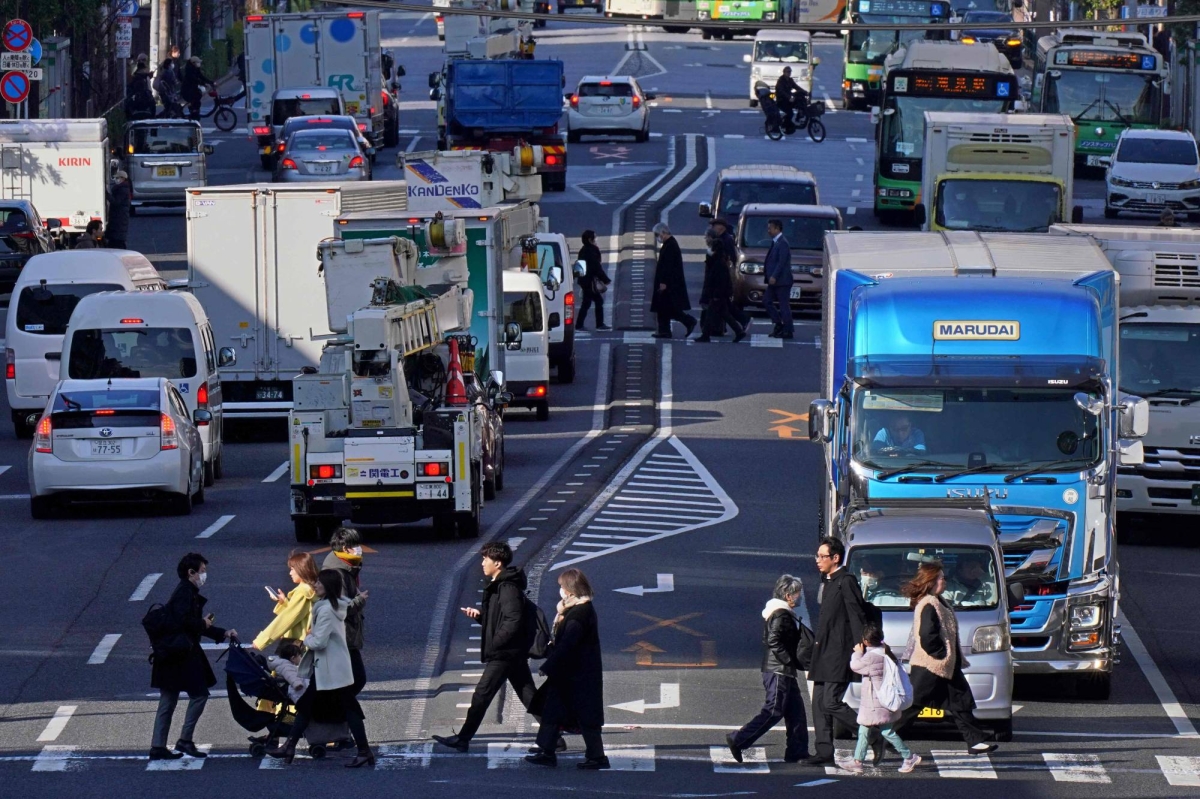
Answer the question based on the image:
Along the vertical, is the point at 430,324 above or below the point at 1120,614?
above

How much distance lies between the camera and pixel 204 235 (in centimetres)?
2930

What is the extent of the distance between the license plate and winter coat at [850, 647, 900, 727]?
8.18 meters

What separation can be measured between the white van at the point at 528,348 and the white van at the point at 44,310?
475cm

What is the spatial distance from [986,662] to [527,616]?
10.1ft

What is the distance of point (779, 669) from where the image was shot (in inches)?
551

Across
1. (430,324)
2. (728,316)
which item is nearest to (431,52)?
(728,316)

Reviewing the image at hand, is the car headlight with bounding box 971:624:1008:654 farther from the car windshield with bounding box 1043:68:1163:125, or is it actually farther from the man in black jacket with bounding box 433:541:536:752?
the car windshield with bounding box 1043:68:1163:125

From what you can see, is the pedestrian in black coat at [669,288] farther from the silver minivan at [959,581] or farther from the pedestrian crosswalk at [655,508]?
the silver minivan at [959,581]

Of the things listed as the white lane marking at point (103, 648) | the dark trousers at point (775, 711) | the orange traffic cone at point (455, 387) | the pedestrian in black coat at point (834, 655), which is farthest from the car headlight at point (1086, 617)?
the orange traffic cone at point (455, 387)

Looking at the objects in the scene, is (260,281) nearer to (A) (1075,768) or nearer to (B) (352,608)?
(B) (352,608)

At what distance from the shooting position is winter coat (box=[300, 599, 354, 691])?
1364 cm

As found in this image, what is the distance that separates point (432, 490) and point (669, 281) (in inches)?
576

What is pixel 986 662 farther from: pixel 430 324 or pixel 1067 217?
pixel 1067 217

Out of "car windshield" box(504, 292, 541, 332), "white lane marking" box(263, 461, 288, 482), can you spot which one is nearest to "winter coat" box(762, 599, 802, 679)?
"white lane marking" box(263, 461, 288, 482)
